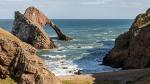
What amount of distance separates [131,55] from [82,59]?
17337 mm

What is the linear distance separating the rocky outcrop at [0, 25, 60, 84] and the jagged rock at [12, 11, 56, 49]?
2579 inches

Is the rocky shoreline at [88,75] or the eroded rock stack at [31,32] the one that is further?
the eroded rock stack at [31,32]

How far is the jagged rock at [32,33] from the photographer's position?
4530 inches

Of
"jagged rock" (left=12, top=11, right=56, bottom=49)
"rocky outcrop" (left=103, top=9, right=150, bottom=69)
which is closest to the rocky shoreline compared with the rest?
"rocky outcrop" (left=103, top=9, right=150, bottom=69)

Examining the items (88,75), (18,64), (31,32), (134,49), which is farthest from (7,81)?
(31,32)

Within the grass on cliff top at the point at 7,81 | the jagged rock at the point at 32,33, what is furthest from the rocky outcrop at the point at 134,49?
the jagged rock at the point at 32,33

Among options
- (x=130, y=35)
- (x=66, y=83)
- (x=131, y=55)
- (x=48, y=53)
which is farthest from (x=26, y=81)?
(x=48, y=53)

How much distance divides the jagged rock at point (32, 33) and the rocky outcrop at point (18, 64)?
65.5 metres

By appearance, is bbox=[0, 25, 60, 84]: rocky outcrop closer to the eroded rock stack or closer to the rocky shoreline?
the rocky shoreline

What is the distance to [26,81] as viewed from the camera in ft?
157

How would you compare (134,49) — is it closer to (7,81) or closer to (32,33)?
(7,81)

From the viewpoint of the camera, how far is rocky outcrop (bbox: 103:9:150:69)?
7369cm

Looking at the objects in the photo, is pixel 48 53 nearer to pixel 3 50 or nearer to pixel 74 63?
pixel 74 63

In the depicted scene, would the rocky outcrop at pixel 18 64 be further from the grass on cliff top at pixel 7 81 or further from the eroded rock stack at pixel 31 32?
the eroded rock stack at pixel 31 32
